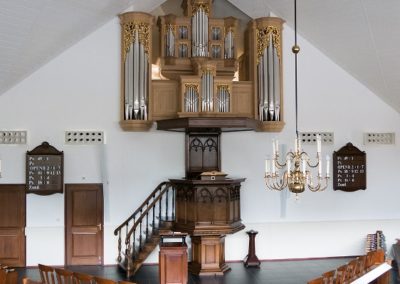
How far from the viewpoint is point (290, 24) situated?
11.2 meters

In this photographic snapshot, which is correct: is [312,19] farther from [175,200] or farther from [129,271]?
[129,271]

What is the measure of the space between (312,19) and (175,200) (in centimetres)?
480

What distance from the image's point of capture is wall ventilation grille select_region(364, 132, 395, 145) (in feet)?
37.4

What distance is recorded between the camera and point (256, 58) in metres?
10.9

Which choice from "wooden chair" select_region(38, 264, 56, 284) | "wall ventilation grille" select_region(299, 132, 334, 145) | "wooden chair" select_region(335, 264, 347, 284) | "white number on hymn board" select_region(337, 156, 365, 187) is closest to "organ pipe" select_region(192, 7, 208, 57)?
"wall ventilation grille" select_region(299, 132, 334, 145)

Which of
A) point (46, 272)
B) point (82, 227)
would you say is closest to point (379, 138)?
point (82, 227)

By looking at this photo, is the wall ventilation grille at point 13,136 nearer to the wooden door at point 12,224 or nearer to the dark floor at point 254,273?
the wooden door at point 12,224

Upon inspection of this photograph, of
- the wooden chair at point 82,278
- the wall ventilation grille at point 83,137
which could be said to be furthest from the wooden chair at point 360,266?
the wall ventilation grille at point 83,137

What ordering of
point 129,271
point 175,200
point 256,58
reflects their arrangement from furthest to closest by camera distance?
point 256,58
point 175,200
point 129,271

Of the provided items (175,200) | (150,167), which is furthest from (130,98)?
(175,200)

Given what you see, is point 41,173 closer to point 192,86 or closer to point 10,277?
point 192,86

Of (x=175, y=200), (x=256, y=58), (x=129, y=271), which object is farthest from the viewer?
(x=256, y=58)

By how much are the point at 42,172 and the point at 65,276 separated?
168 inches

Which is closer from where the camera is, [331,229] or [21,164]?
[21,164]
